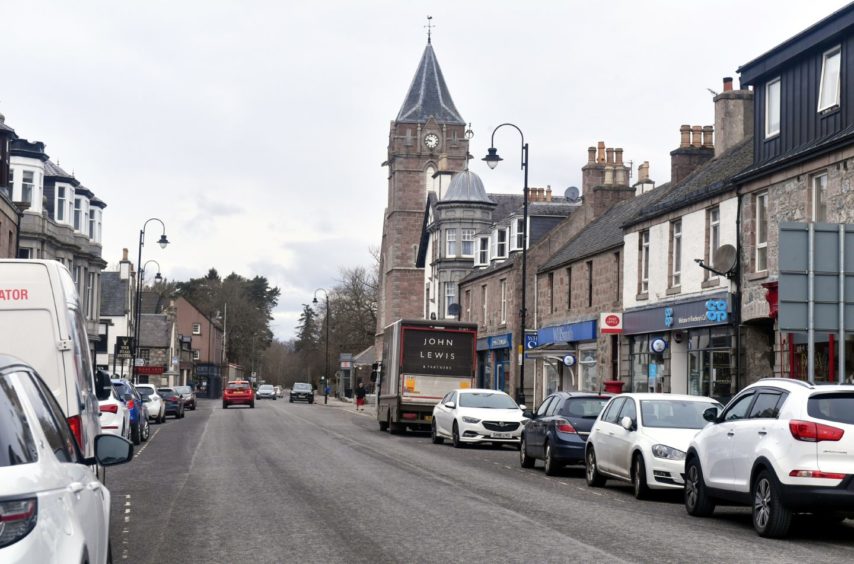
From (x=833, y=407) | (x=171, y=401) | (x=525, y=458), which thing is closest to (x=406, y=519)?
(x=833, y=407)

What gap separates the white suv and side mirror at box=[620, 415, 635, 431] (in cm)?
345

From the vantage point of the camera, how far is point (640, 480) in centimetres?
1677

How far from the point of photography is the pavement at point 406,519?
1065 centimetres

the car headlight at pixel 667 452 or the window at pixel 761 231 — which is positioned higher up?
the window at pixel 761 231

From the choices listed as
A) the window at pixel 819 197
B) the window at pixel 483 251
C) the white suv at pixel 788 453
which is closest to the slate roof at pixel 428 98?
the window at pixel 483 251

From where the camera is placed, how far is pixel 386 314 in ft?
296

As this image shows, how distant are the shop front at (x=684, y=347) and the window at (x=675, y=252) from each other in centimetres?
79

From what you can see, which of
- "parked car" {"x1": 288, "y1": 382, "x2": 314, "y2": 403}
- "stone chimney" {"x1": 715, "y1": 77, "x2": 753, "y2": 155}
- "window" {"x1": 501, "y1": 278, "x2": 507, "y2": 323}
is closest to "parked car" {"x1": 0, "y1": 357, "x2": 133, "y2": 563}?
"stone chimney" {"x1": 715, "y1": 77, "x2": 753, "y2": 155}

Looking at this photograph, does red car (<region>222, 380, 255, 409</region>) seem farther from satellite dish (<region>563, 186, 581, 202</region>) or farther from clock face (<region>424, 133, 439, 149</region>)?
clock face (<region>424, 133, 439, 149</region>)

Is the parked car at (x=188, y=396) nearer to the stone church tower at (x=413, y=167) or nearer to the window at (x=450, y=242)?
the window at (x=450, y=242)

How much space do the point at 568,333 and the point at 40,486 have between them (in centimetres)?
3817

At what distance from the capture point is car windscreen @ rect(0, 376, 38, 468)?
4.40 metres

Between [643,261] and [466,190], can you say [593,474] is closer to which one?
[643,261]

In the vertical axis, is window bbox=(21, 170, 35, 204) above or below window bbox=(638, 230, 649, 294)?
above
